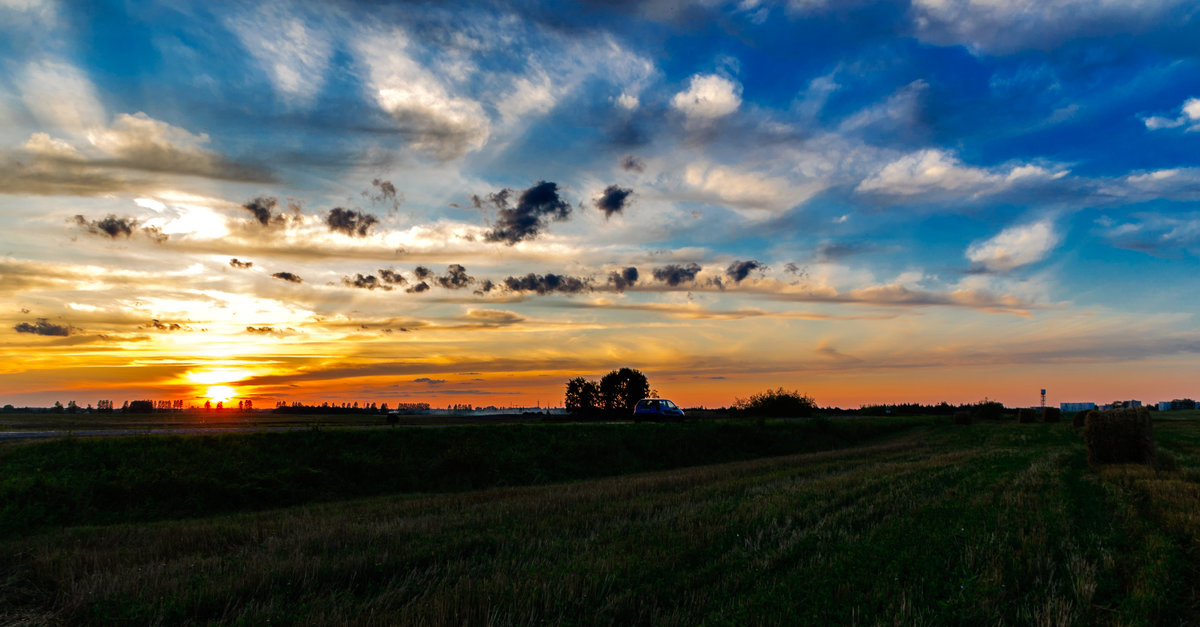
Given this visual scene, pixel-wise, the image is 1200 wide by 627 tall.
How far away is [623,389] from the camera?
86.6 m

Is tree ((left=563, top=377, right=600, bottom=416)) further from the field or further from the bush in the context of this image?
the field

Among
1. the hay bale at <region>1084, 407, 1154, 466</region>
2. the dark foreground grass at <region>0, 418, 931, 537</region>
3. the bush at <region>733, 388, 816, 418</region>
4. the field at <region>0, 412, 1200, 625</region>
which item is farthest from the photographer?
the bush at <region>733, 388, 816, 418</region>

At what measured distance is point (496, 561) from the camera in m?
9.16

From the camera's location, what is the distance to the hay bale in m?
23.3

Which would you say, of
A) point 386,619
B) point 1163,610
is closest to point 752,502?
point 1163,610

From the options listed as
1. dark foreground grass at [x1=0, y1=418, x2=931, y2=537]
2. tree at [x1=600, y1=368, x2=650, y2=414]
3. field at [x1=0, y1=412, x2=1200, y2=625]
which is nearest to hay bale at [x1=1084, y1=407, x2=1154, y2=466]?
field at [x1=0, y1=412, x2=1200, y2=625]

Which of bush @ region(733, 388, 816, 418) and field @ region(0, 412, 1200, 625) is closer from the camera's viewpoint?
field @ region(0, 412, 1200, 625)

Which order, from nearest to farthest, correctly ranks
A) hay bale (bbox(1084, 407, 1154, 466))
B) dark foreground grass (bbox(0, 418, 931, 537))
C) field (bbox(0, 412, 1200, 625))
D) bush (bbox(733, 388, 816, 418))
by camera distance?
field (bbox(0, 412, 1200, 625)) < dark foreground grass (bbox(0, 418, 931, 537)) < hay bale (bbox(1084, 407, 1154, 466)) < bush (bbox(733, 388, 816, 418))

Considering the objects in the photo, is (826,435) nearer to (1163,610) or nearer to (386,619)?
(1163,610)

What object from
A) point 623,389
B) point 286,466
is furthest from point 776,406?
point 286,466

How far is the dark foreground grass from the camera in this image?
1758 centimetres

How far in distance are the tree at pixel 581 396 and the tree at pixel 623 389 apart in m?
1.01

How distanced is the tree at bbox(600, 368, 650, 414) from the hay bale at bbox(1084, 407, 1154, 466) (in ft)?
207

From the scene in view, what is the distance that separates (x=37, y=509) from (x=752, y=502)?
62.1 ft
